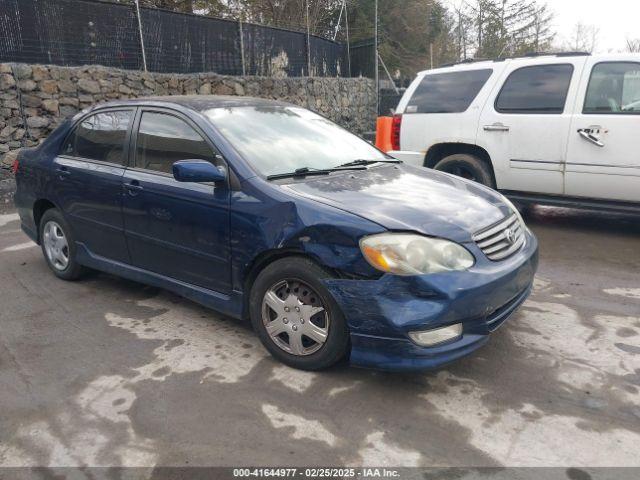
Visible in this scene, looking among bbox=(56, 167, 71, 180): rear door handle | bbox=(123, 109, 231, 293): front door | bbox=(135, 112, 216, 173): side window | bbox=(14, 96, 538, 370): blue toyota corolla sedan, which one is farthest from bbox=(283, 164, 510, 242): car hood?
bbox=(56, 167, 71, 180): rear door handle

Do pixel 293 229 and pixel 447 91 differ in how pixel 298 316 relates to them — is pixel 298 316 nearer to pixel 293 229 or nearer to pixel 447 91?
pixel 293 229

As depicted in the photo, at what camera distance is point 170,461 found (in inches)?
99.0

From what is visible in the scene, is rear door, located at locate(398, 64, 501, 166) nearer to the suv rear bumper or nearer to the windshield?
the suv rear bumper

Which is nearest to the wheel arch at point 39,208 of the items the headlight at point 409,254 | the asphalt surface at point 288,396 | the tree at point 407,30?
the asphalt surface at point 288,396

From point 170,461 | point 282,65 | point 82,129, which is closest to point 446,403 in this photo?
point 170,461

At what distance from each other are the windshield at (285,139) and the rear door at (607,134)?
2.69 metres

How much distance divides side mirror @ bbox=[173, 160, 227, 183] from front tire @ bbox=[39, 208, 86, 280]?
1873 millimetres

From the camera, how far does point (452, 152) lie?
688 cm

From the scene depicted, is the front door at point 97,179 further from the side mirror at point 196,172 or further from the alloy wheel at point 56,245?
the side mirror at point 196,172

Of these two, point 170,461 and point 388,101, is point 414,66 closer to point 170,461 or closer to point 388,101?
Result: point 388,101

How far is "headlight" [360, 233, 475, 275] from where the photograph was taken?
287 cm

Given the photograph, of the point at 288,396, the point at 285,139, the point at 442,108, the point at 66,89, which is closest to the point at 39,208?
the point at 285,139

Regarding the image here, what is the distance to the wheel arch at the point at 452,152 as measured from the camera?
21.7 feet

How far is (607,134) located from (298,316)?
14.1 ft
